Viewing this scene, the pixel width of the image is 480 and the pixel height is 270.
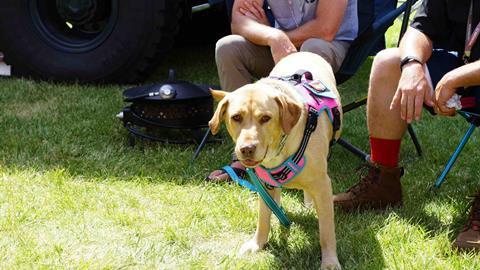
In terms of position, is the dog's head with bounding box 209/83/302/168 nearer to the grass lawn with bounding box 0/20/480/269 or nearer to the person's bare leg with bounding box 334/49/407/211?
the grass lawn with bounding box 0/20/480/269

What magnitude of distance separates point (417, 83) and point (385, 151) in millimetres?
455

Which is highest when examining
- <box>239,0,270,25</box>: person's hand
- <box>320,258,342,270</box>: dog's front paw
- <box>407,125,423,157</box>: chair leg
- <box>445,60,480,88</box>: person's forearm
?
<box>239,0,270,25</box>: person's hand

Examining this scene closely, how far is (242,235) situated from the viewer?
263 cm

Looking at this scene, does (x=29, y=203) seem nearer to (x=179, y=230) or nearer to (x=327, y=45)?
(x=179, y=230)

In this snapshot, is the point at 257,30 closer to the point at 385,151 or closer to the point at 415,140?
the point at 385,151

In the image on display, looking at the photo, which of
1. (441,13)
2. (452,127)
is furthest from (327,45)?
(452,127)

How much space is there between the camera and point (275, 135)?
6.93 feet

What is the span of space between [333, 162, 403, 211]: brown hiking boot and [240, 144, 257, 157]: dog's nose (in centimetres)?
95

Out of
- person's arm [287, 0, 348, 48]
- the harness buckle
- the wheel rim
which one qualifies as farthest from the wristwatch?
the wheel rim

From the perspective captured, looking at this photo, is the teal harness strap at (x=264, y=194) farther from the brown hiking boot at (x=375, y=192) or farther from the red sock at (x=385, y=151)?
the red sock at (x=385, y=151)

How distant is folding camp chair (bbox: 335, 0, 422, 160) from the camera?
11.1 ft

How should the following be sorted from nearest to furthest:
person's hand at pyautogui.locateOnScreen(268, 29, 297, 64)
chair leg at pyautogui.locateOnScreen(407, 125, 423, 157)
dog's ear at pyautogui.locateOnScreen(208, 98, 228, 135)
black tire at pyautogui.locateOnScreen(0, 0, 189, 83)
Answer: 1. dog's ear at pyautogui.locateOnScreen(208, 98, 228, 135)
2. person's hand at pyautogui.locateOnScreen(268, 29, 297, 64)
3. chair leg at pyautogui.locateOnScreen(407, 125, 423, 157)
4. black tire at pyautogui.locateOnScreen(0, 0, 189, 83)

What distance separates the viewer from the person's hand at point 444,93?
239 cm

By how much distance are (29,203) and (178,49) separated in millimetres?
3637
